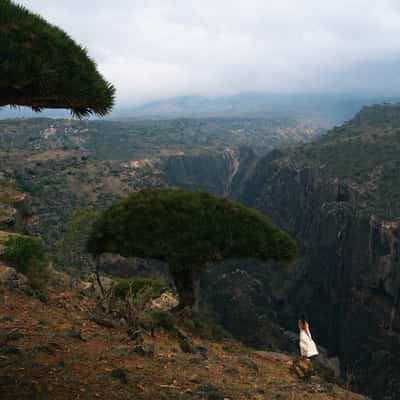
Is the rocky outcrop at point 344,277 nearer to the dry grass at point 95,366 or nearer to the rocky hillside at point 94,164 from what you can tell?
the rocky hillside at point 94,164

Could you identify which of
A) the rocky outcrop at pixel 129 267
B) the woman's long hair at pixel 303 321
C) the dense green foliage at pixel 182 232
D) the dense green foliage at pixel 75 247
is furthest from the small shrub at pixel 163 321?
the rocky outcrop at pixel 129 267

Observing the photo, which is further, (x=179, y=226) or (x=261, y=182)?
(x=261, y=182)

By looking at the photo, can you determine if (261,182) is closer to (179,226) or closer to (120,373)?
(179,226)

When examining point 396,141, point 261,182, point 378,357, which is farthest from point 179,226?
point 261,182

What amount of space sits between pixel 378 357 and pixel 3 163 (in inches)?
2570

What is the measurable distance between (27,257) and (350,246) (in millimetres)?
58328

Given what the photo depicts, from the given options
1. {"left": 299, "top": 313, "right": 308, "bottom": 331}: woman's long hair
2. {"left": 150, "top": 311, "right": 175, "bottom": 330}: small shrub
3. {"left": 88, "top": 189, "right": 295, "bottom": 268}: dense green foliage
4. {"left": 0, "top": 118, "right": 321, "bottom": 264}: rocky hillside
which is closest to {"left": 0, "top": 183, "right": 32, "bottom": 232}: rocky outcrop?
{"left": 0, "top": 118, "right": 321, "bottom": 264}: rocky hillside

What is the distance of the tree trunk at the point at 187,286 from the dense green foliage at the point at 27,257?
5.56 metres

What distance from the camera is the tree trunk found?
57.8 feet

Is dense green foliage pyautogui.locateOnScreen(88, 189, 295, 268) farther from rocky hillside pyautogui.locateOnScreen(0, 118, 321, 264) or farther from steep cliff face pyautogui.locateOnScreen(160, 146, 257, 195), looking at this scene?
steep cliff face pyautogui.locateOnScreen(160, 146, 257, 195)

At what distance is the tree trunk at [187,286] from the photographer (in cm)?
1762

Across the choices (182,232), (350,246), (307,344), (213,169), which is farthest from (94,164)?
(307,344)

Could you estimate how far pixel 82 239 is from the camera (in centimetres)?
3984

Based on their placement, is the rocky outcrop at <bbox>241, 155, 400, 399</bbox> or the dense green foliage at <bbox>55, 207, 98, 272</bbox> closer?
the dense green foliage at <bbox>55, 207, 98, 272</bbox>
